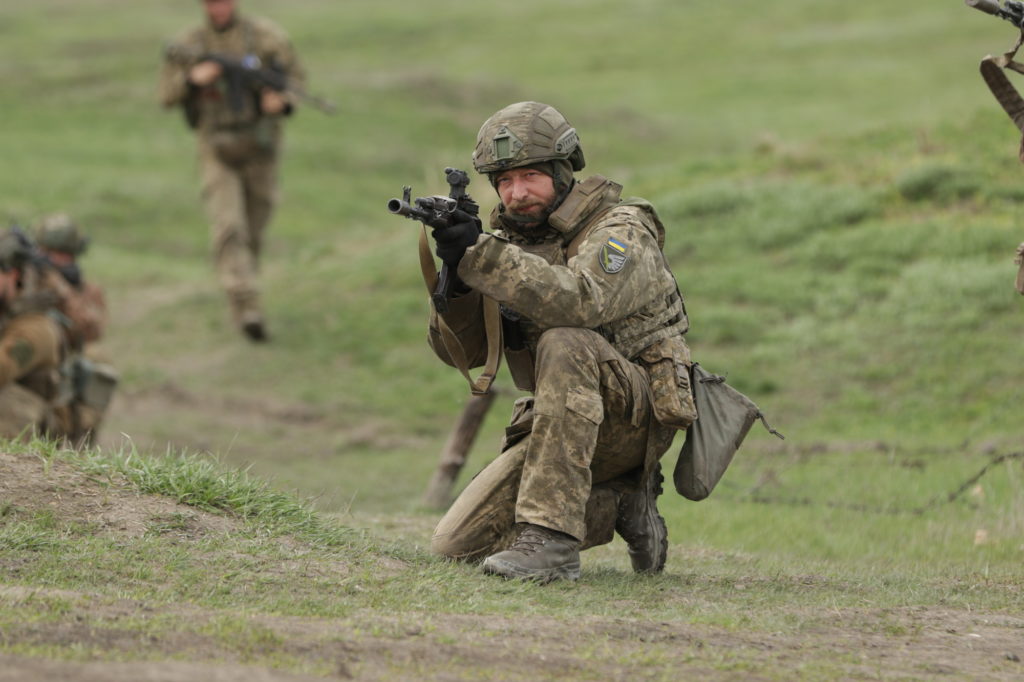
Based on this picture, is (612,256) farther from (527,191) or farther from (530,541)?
(530,541)

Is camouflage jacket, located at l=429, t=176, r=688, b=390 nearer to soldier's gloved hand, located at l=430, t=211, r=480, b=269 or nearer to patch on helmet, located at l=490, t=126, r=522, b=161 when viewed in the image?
soldier's gloved hand, located at l=430, t=211, r=480, b=269

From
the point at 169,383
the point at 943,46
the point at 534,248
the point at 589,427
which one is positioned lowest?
the point at 169,383

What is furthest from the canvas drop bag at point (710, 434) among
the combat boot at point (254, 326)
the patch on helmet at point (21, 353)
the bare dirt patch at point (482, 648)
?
the combat boot at point (254, 326)

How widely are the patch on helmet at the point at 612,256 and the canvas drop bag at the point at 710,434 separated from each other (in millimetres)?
699

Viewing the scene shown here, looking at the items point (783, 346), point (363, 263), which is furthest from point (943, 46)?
point (783, 346)

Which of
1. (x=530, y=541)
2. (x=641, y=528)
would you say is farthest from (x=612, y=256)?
(x=641, y=528)

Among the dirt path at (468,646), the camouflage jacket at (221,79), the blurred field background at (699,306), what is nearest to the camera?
the dirt path at (468,646)

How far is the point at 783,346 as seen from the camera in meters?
11.9

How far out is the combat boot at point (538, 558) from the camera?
18.0 ft

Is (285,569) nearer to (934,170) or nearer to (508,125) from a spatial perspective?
(508,125)

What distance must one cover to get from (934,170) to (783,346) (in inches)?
105

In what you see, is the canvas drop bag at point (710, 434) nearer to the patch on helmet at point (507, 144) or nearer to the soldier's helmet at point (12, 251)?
the patch on helmet at point (507, 144)

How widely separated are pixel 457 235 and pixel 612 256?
612mm

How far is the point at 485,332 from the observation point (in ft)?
19.6
